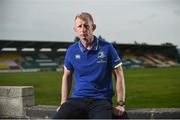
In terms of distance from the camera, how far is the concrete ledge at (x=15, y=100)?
5.66 metres

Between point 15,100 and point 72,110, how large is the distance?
2377 mm

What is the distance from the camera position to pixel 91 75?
3.64 metres

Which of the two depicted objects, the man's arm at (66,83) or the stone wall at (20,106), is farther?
the stone wall at (20,106)

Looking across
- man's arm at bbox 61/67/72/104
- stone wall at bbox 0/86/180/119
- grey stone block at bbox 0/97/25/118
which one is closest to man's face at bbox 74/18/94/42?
man's arm at bbox 61/67/72/104

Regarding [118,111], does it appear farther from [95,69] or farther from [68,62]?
[68,62]

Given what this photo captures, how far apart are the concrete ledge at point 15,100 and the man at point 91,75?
2.05 metres

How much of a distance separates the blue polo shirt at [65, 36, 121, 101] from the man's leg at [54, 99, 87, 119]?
0.29 ft

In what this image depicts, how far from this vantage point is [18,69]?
5162 cm

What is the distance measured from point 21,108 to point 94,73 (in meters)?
A: 2.38

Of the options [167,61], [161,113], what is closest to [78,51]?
[161,113]

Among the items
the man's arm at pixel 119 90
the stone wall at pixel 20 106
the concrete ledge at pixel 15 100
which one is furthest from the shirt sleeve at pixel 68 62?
the concrete ledge at pixel 15 100

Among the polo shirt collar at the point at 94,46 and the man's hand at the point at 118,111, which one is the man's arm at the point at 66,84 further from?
the man's hand at the point at 118,111

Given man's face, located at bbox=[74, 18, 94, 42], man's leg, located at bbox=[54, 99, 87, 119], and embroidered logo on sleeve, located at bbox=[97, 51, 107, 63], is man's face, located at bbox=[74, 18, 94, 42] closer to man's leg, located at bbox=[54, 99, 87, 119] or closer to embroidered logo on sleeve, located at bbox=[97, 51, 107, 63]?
embroidered logo on sleeve, located at bbox=[97, 51, 107, 63]

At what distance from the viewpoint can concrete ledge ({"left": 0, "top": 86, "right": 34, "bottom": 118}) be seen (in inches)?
223
